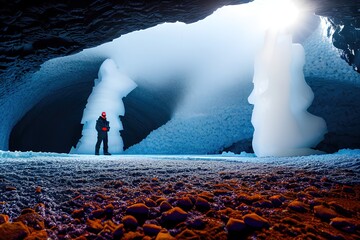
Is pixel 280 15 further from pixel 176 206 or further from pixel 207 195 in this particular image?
pixel 176 206

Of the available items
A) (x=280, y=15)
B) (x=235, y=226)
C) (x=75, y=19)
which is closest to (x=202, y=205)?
(x=235, y=226)

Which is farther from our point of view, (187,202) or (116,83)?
(116,83)

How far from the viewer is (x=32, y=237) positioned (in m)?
0.84

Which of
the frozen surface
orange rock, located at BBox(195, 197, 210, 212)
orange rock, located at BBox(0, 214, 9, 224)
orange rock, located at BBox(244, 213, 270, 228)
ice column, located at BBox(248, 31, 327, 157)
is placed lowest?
orange rock, located at BBox(244, 213, 270, 228)

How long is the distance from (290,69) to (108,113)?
443 centimetres

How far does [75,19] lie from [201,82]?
4270mm

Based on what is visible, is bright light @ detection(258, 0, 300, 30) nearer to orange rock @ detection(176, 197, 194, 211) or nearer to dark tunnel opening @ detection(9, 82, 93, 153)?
orange rock @ detection(176, 197, 194, 211)

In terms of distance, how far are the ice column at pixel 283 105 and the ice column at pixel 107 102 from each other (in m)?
3.44

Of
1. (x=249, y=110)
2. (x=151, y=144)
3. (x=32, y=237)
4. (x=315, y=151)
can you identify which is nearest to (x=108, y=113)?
(x=151, y=144)

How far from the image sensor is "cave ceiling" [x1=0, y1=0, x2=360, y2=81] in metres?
1.98

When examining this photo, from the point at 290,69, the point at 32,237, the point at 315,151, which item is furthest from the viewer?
the point at 290,69

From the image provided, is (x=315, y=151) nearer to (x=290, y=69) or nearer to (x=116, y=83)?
(x=290, y=69)

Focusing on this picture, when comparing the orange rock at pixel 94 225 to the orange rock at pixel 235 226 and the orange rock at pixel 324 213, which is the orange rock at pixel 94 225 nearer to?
the orange rock at pixel 235 226

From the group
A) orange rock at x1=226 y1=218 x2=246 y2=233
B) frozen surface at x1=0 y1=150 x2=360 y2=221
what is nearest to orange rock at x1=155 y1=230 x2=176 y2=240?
orange rock at x1=226 y1=218 x2=246 y2=233
